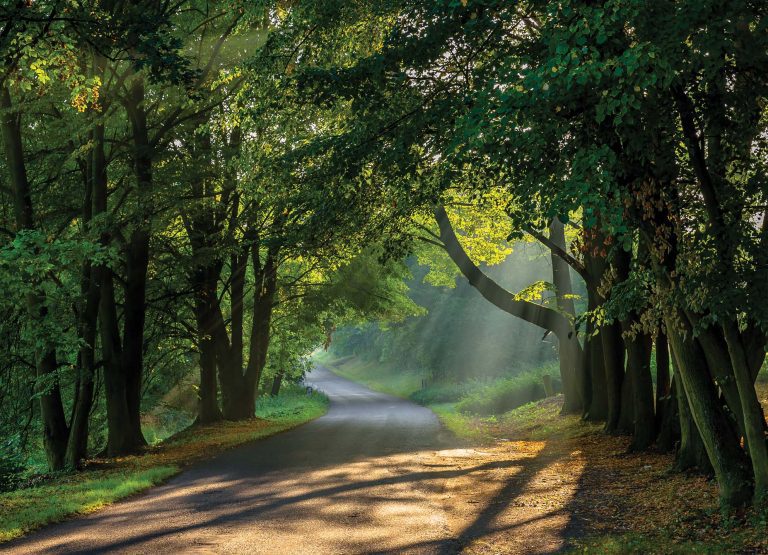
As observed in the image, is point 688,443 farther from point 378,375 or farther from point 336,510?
point 378,375

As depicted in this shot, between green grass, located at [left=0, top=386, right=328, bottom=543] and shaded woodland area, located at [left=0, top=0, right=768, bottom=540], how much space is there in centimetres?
149

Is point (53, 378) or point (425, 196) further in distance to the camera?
point (53, 378)

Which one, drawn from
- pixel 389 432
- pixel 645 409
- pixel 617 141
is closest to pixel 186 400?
pixel 389 432

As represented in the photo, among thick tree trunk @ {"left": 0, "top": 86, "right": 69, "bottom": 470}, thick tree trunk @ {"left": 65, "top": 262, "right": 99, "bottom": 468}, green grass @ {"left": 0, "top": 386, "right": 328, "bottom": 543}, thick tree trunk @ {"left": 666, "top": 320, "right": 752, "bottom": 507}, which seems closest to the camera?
thick tree trunk @ {"left": 666, "top": 320, "right": 752, "bottom": 507}

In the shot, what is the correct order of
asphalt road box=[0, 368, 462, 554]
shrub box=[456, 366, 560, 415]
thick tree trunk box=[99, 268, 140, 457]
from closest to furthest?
asphalt road box=[0, 368, 462, 554], thick tree trunk box=[99, 268, 140, 457], shrub box=[456, 366, 560, 415]

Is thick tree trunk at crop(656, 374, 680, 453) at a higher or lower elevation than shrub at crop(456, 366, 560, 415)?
higher

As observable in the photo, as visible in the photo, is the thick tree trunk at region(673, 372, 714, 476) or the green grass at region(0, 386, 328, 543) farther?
the thick tree trunk at region(673, 372, 714, 476)

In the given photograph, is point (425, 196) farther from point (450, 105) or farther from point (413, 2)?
point (413, 2)

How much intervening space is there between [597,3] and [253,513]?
7.36 m

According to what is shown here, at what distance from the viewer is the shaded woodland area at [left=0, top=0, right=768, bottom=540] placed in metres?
7.18

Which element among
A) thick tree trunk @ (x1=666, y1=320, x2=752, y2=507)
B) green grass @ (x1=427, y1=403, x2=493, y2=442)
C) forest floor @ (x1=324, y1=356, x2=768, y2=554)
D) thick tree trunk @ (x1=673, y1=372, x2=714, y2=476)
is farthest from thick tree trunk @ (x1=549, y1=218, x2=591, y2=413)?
thick tree trunk @ (x1=666, y1=320, x2=752, y2=507)

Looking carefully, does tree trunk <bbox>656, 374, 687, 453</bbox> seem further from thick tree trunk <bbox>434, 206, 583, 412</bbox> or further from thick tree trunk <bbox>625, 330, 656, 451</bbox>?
thick tree trunk <bbox>434, 206, 583, 412</bbox>

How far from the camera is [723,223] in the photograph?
819 cm

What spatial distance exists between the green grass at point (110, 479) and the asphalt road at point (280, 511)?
0.31 meters
